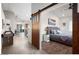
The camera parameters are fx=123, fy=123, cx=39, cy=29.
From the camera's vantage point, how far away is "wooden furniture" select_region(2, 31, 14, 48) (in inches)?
92.5

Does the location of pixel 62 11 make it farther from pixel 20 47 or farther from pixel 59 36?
pixel 20 47

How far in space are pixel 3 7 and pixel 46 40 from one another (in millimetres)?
1036

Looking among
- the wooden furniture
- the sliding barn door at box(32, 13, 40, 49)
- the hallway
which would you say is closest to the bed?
the sliding barn door at box(32, 13, 40, 49)

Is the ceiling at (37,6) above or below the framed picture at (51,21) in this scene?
above

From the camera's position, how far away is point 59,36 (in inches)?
94.3

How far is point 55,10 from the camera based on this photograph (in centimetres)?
234

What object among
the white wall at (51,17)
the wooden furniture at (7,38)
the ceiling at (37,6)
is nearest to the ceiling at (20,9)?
the ceiling at (37,6)

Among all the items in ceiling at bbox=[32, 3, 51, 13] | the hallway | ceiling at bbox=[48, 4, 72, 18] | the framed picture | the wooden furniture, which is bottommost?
the hallway

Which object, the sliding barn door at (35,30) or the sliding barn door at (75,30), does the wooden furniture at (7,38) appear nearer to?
the sliding barn door at (35,30)

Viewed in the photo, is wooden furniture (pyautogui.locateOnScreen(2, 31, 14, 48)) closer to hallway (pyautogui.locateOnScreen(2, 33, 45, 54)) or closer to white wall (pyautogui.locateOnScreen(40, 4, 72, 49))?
hallway (pyautogui.locateOnScreen(2, 33, 45, 54))

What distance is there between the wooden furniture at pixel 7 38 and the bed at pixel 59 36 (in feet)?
2.47

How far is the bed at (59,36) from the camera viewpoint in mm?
2343

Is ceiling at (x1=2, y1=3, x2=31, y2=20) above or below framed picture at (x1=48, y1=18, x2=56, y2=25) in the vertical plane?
above

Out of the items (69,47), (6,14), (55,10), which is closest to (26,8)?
(6,14)
